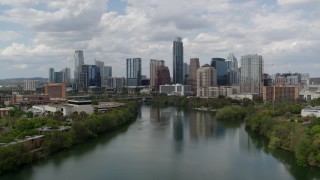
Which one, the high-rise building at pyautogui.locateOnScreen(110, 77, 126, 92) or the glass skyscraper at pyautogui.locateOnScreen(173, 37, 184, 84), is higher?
the glass skyscraper at pyautogui.locateOnScreen(173, 37, 184, 84)

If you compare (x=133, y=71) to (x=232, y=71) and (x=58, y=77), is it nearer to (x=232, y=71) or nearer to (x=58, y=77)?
(x=58, y=77)

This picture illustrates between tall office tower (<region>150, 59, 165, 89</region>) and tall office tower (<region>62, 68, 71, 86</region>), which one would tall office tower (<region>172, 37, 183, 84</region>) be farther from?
tall office tower (<region>62, 68, 71, 86</region>)

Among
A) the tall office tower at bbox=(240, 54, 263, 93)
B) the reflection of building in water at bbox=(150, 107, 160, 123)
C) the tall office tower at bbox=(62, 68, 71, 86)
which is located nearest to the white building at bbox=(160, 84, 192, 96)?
the tall office tower at bbox=(240, 54, 263, 93)

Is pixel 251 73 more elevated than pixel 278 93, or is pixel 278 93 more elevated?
pixel 251 73

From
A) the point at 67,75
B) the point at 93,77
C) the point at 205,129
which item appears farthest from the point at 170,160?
the point at 67,75

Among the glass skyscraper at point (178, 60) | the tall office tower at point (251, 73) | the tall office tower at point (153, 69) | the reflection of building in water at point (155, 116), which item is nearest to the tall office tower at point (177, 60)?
the glass skyscraper at point (178, 60)

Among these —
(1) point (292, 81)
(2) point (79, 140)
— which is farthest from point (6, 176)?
(1) point (292, 81)
